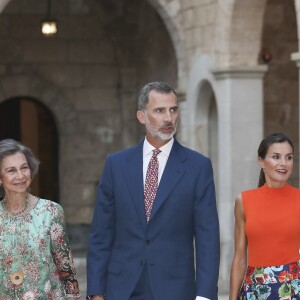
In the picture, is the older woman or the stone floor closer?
the older woman

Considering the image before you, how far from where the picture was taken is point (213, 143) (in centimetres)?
1233

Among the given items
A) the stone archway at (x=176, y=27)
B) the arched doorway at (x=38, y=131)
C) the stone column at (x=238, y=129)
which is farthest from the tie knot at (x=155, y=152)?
the arched doorway at (x=38, y=131)

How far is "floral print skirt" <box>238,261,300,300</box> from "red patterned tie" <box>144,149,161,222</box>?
A: 57 cm

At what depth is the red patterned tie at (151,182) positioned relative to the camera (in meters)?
5.13

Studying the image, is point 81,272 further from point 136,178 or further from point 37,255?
point 37,255

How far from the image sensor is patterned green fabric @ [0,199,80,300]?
4902 millimetres

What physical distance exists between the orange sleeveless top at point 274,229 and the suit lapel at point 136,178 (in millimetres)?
491

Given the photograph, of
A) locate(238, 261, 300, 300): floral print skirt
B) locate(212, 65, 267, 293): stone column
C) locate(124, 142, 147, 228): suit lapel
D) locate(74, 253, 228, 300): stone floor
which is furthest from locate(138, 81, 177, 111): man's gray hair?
locate(212, 65, 267, 293): stone column

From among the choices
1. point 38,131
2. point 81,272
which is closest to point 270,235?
point 81,272

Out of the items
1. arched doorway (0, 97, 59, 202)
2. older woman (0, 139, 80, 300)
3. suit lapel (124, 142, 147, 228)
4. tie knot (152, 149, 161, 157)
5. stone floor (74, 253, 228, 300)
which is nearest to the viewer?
older woman (0, 139, 80, 300)

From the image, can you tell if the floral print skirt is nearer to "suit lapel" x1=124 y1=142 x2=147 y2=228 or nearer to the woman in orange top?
the woman in orange top

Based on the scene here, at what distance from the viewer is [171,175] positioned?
513 cm

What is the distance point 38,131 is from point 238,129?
16.2 feet

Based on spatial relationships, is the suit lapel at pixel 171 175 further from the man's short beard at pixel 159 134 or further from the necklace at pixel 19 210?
the necklace at pixel 19 210
